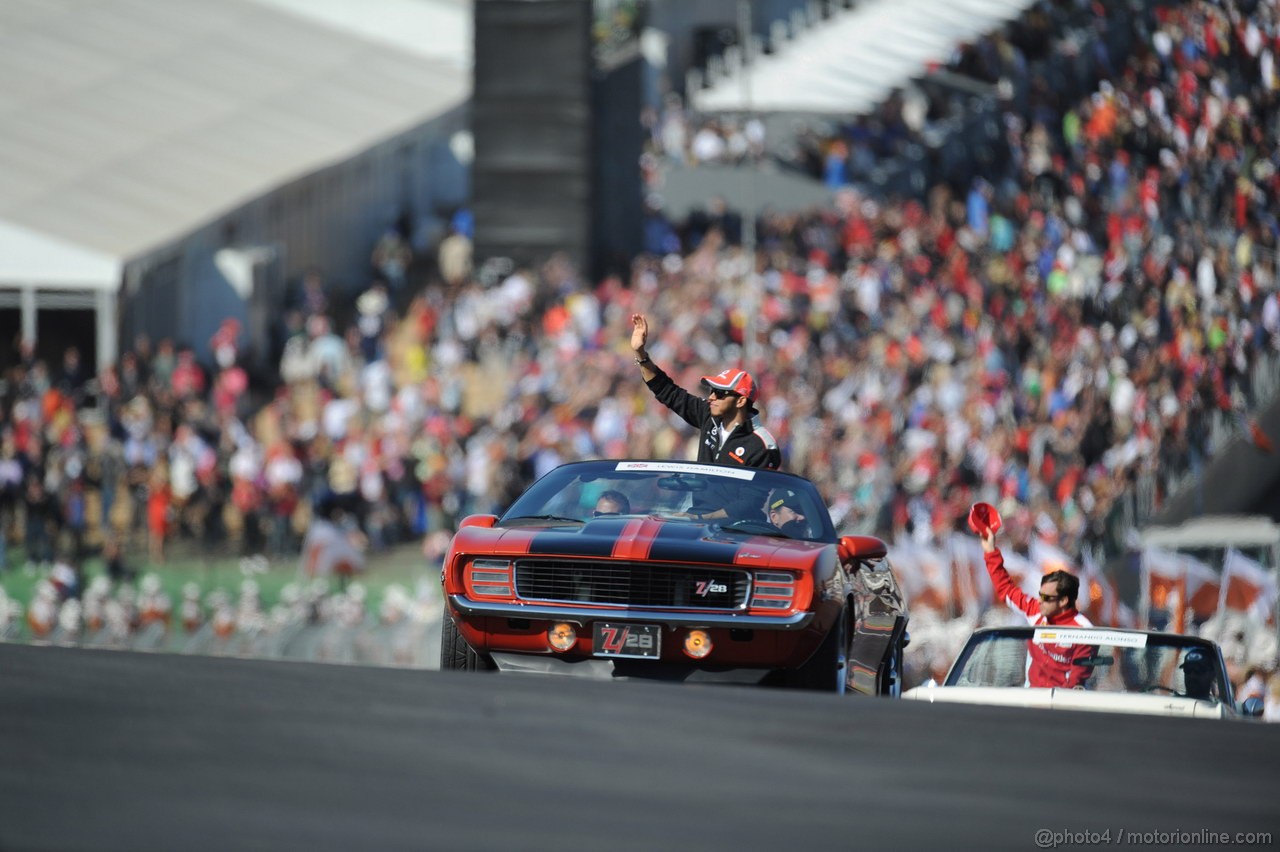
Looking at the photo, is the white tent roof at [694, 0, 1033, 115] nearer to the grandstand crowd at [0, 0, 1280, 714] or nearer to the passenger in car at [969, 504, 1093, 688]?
the grandstand crowd at [0, 0, 1280, 714]

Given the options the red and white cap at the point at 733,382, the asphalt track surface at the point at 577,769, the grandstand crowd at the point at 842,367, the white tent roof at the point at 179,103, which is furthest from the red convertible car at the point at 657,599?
the white tent roof at the point at 179,103

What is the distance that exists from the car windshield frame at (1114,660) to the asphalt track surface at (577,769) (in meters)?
2.22

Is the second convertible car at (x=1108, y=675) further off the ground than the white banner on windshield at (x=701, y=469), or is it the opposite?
the white banner on windshield at (x=701, y=469)

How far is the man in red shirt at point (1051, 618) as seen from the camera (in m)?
8.09

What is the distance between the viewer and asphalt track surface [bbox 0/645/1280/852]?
14.2 feet

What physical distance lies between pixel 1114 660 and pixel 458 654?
2.60 m

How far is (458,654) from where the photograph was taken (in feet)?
27.5

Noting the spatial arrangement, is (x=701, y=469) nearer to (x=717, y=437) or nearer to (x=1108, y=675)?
(x=717, y=437)

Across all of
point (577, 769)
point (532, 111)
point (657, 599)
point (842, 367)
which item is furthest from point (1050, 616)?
point (532, 111)

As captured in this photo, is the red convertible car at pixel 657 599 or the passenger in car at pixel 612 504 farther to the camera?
the passenger in car at pixel 612 504

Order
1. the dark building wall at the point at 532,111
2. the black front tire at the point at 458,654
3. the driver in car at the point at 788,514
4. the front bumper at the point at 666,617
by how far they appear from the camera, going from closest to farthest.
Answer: the front bumper at the point at 666,617 < the black front tire at the point at 458,654 < the driver in car at the point at 788,514 < the dark building wall at the point at 532,111

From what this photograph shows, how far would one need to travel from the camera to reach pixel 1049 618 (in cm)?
881

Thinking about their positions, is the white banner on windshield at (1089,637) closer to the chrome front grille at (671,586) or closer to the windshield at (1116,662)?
the windshield at (1116,662)

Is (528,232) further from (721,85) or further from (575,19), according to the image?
(721,85)
